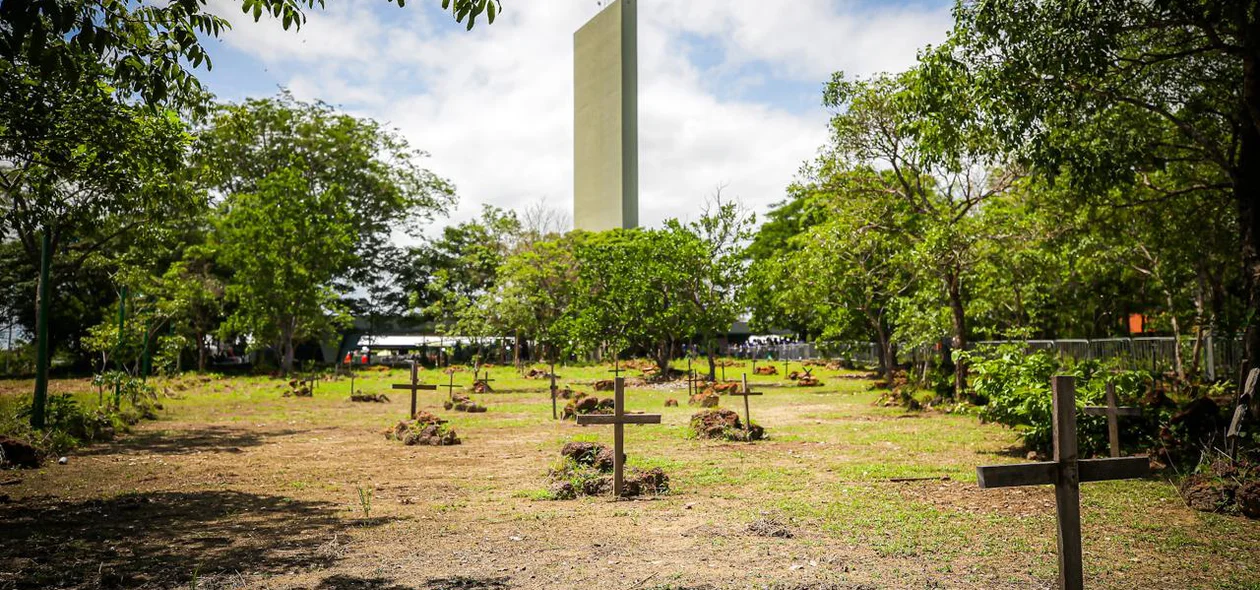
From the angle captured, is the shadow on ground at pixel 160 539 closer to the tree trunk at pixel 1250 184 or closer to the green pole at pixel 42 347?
the green pole at pixel 42 347

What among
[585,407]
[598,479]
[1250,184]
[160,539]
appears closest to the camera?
[160,539]

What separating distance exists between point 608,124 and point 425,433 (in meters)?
50.8

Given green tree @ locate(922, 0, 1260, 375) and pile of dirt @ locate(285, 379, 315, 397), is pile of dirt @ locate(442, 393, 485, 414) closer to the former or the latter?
pile of dirt @ locate(285, 379, 315, 397)

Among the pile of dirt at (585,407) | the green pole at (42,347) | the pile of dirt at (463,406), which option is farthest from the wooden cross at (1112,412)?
the green pole at (42,347)

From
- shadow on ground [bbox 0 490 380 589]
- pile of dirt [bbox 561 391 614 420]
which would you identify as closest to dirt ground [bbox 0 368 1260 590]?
shadow on ground [bbox 0 490 380 589]

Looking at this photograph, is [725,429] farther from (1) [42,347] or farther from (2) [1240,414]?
(1) [42,347]

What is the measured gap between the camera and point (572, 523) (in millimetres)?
7961

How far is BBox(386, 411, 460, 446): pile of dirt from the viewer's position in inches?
589

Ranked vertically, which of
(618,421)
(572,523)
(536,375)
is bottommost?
(572,523)

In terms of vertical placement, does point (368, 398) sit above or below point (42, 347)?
below

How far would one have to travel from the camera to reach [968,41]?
1259 centimetres

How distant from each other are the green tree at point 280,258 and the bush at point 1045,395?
3387cm

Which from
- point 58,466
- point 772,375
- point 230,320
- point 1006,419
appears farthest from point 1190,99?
point 230,320

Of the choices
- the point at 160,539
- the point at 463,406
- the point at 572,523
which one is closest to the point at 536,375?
the point at 463,406
